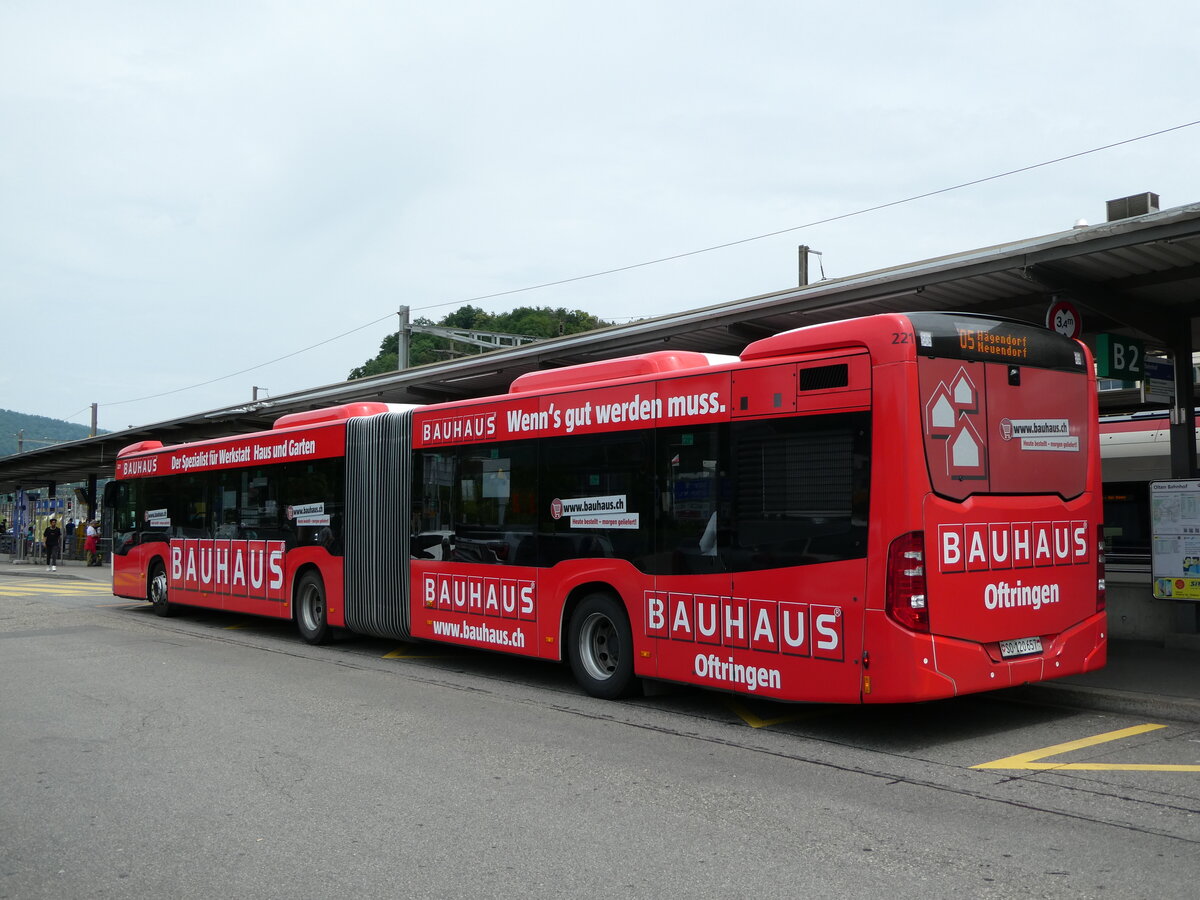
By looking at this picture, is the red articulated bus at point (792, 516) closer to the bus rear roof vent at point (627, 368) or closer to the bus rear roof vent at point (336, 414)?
the bus rear roof vent at point (627, 368)

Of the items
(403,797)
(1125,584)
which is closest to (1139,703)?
(1125,584)

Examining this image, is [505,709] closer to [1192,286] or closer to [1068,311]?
[1068,311]

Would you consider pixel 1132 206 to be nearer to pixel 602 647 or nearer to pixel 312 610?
pixel 602 647

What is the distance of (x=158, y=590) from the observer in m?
18.5

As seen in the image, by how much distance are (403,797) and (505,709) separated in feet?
9.84

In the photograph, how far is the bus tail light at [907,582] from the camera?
713 cm

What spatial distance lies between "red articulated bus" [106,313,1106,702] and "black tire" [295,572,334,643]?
98.3 inches

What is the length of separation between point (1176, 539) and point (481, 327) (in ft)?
164

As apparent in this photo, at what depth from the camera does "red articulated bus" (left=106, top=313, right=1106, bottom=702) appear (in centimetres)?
729

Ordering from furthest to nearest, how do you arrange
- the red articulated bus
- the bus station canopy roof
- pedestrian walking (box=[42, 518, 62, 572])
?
pedestrian walking (box=[42, 518, 62, 572]) → the bus station canopy roof → the red articulated bus

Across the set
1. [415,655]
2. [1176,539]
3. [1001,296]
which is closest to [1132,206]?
[1001,296]

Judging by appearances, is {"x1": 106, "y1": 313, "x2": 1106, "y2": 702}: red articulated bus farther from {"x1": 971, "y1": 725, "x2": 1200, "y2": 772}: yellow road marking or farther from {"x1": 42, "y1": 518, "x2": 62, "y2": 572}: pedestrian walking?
{"x1": 42, "y1": 518, "x2": 62, "y2": 572}: pedestrian walking

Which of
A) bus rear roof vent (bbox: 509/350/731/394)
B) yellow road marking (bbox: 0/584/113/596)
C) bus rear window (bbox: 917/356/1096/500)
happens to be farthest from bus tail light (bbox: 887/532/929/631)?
yellow road marking (bbox: 0/584/113/596)

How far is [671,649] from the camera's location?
8.84m
